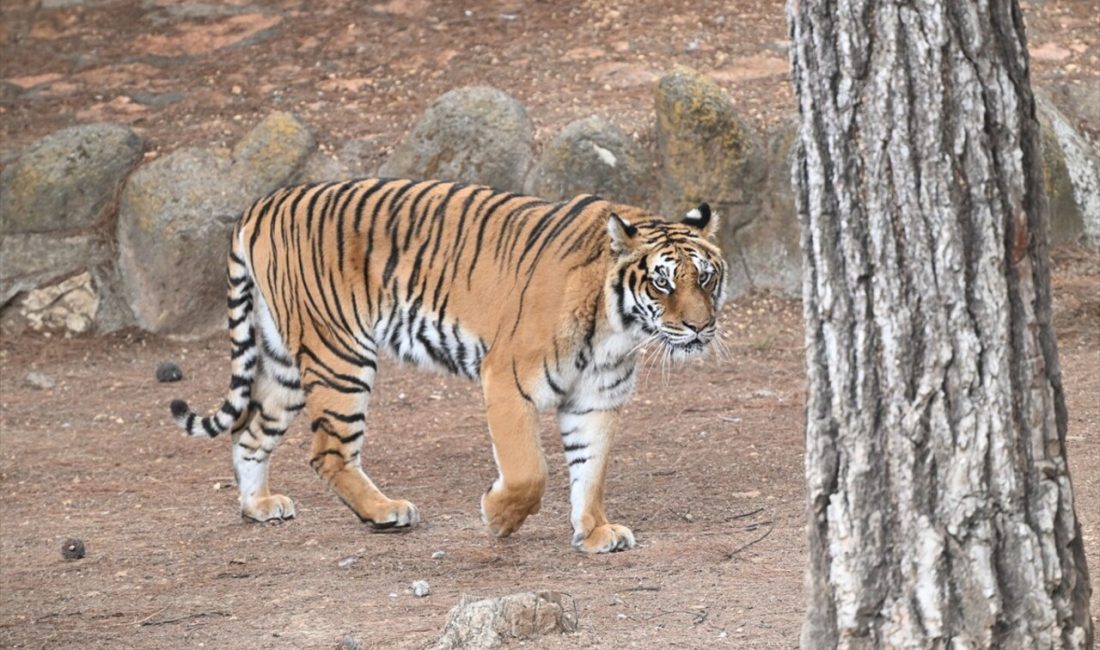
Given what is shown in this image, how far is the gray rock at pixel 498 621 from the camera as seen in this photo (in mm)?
4480

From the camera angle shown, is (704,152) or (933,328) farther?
(704,152)

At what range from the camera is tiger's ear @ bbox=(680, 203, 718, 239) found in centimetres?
627

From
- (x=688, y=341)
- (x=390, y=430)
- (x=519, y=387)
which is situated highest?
(x=688, y=341)

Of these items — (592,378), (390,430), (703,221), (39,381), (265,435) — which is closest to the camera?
(592,378)

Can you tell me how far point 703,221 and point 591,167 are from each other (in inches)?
141

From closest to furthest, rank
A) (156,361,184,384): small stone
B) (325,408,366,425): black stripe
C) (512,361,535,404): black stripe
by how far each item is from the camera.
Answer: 1. (512,361,535,404): black stripe
2. (325,408,366,425): black stripe
3. (156,361,184,384): small stone

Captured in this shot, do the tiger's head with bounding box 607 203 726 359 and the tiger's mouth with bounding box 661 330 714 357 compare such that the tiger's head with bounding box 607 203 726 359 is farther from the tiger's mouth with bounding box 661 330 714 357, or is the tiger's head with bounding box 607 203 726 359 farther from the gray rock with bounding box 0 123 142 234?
the gray rock with bounding box 0 123 142 234

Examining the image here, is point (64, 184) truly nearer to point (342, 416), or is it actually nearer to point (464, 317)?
point (342, 416)

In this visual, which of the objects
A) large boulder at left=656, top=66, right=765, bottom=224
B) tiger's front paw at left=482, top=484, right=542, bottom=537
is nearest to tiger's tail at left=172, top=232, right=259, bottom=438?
tiger's front paw at left=482, top=484, right=542, bottom=537

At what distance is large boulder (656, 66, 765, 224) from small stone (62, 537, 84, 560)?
4.65m

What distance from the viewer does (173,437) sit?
8375 millimetres

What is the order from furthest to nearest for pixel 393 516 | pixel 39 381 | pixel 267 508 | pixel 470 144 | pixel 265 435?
pixel 470 144 → pixel 39 381 → pixel 265 435 → pixel 267 508 → pixel 393 516

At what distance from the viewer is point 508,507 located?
19.9 feet

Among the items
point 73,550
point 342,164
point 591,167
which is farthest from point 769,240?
point 73,550
